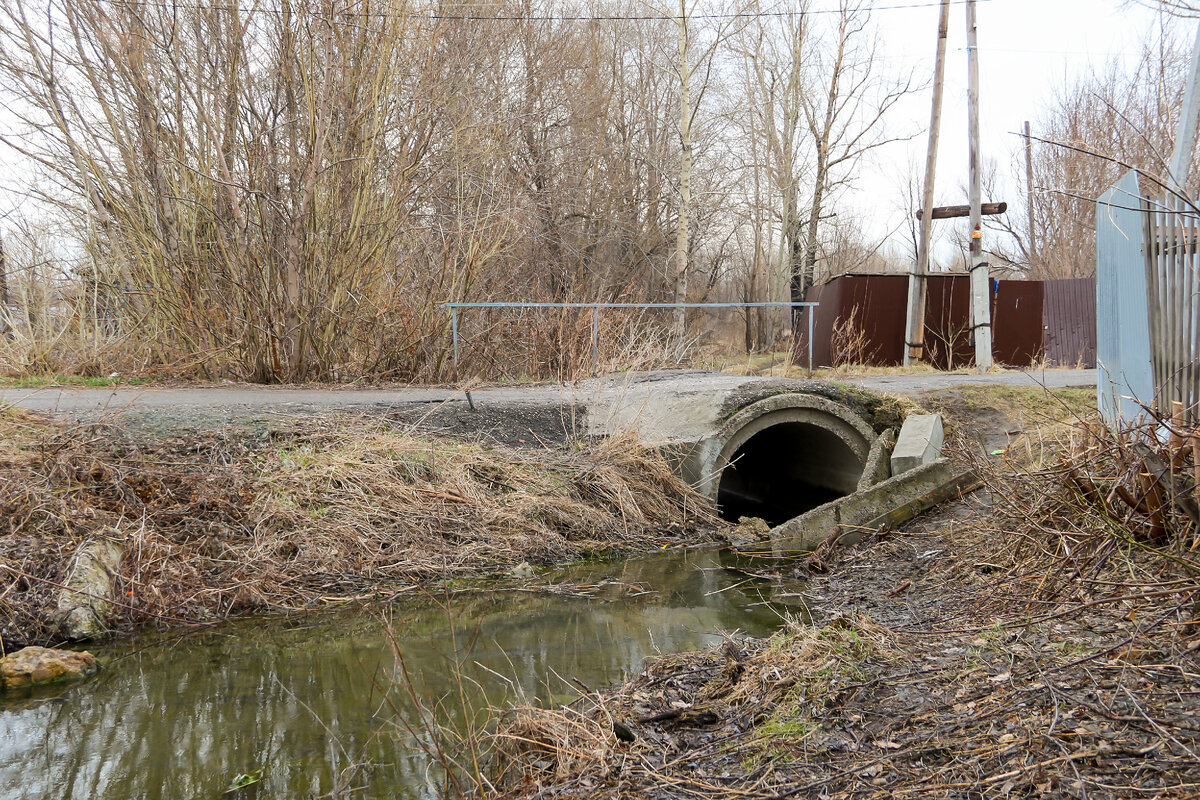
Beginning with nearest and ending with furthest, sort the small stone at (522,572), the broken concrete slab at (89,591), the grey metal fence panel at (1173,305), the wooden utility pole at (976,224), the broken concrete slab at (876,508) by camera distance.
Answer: the grey metal fence panel at (1173,305) → the broken concrete slab at (89,591) → the small stone at (522,572) → the broken concrete slab at (876,508) → the wooden utility pole at (976,224)

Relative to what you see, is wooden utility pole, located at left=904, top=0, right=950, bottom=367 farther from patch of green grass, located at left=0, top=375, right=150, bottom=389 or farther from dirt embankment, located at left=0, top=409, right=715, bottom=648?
patch of green grass, located at left=0, top=375, right=150, bottom=389

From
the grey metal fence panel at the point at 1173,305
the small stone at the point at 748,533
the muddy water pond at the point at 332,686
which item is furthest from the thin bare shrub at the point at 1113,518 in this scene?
the small stone at the point at 748,533

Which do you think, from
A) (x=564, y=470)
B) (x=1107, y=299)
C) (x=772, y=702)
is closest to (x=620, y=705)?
(x=772, y=702)

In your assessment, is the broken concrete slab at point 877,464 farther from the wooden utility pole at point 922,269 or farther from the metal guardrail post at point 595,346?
the wooden utility pole at point 922,269

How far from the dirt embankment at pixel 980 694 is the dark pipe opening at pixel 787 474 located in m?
5.38

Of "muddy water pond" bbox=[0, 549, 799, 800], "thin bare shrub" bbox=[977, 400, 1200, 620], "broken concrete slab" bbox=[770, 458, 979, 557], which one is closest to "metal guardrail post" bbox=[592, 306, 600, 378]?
"broken concrete slab" bbox=[770, 458, 979, 557]

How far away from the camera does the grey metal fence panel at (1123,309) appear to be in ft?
15.6

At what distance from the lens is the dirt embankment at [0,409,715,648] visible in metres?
5.90

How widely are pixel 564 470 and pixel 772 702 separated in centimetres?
507

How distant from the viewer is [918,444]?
Answer: 8.91 m

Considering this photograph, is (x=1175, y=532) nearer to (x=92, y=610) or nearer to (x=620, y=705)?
(x=620, y=705)

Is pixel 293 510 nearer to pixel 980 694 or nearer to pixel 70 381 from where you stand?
pixel 980 694

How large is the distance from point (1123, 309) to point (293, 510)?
19.2ft

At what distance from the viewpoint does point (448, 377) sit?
12477 mm
